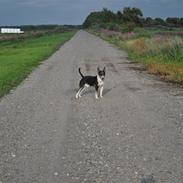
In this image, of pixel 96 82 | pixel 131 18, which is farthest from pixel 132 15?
pixel 96 82

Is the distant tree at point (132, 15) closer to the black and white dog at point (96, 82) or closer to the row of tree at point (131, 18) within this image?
the row of tree at point (131, 18)

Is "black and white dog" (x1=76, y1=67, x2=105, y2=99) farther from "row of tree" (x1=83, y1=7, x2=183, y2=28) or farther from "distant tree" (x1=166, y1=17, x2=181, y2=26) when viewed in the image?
"distant tree" (x1=166, y1=17, x2=181, y2=26)

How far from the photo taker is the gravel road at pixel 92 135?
751 cm

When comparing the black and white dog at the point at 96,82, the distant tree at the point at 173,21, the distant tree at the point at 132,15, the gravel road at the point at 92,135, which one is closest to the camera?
the gravel road at the point at 92,135

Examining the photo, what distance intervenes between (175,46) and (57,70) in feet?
24.9

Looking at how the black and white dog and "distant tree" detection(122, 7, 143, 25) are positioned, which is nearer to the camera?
the black and white dog

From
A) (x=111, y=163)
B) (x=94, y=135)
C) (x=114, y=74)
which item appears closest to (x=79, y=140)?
(x=94, y=135)

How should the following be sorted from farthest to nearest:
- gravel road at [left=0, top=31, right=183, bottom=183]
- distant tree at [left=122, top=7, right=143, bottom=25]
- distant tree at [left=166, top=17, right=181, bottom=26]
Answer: distant tree at [left=166, top=17, right=181, bottom=26]
distant tree at [left=122, top=7, right=143, bottom=25]
gravel road at [left=0, top=31, right=183, bottom=183]

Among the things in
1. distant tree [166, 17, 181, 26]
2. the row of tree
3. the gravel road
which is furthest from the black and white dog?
distant tree [166, 17, 181, 26]

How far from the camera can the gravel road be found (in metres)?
7.51

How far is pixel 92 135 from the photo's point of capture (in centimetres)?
990

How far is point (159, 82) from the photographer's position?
18531 mm

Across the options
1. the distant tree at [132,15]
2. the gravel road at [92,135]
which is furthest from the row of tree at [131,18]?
the gravel road at [92,135]

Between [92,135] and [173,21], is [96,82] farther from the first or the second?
[173,21]
